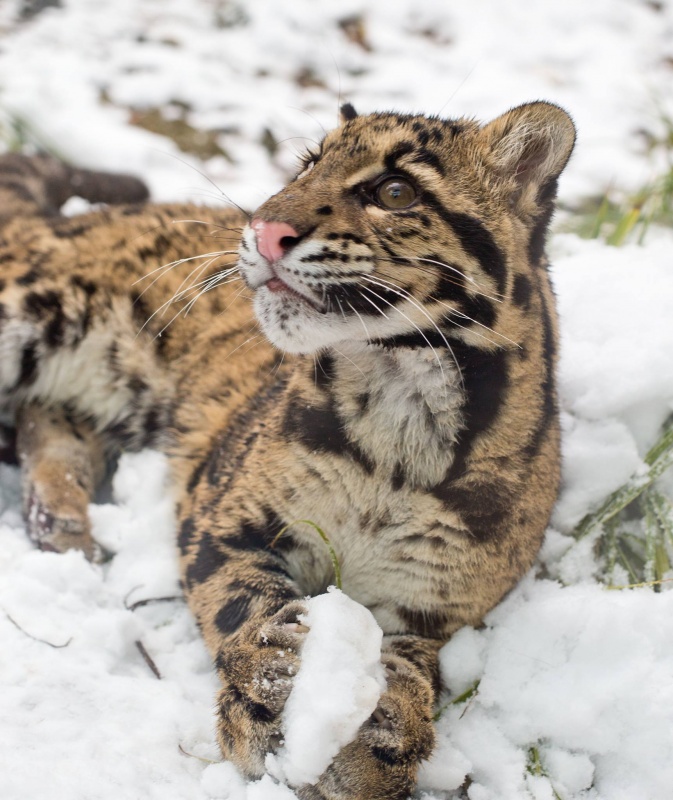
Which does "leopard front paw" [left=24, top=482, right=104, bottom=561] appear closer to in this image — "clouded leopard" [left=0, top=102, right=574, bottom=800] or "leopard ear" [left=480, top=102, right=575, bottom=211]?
"clouded leopard" [left=0, top=102, right=574, bottom=800]

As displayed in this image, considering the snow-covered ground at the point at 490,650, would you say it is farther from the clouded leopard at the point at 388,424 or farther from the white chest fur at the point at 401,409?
the white chest fur at the point at 401,409

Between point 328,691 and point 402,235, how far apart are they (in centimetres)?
128

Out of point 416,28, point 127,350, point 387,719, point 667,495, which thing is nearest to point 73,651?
point 387,719

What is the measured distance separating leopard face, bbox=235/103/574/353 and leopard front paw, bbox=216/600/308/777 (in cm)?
86

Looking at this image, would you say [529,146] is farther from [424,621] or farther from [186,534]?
[186,534]

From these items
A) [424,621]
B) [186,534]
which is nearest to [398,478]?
[424,621]

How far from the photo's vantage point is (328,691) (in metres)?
2.15

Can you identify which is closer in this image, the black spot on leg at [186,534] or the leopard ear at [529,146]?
the leopard ear at [529,146]

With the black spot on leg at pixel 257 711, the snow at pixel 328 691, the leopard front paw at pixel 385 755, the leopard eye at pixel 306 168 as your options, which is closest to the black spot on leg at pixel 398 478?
the snow at pixel 328 691

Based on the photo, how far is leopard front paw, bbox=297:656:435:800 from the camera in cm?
224

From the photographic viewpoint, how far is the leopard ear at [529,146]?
96.0 inches

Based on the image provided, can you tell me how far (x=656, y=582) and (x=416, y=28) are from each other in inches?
313

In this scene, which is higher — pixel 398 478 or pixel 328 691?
pixel 398 478

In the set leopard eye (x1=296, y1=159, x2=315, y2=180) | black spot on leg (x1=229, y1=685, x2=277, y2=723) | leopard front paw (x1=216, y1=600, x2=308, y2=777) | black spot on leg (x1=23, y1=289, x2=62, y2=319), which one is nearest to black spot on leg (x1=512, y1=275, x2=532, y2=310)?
leopard eye (x1=296, y1=159, x2=315, y2=180)
